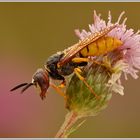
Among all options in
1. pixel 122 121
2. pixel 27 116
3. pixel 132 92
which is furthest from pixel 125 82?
pixel 27 116

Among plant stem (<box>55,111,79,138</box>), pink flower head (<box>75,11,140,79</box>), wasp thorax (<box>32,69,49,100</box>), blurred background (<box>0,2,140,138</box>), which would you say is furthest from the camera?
blurred background (<box>0,2,140,138</box>)

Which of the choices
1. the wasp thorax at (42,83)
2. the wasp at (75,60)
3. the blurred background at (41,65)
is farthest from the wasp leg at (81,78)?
the blurred background at (41,65)

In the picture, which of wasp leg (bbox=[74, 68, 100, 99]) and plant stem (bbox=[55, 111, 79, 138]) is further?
wasp leg (bbox=[74, 68, 100, 99])

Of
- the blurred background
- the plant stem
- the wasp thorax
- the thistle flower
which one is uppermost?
the wasp thorax

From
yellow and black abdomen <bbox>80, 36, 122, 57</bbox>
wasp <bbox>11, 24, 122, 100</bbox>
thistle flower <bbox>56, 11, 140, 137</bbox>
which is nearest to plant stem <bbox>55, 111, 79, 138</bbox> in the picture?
thistle flower <bbox>56, 11, 140, 137</bbox>

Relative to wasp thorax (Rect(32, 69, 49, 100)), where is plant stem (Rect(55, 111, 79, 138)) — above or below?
below

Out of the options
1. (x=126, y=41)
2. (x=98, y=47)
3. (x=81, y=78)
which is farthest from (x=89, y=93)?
(x=126, y=41)

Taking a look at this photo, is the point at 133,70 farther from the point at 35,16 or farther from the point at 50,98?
the point at 35,16

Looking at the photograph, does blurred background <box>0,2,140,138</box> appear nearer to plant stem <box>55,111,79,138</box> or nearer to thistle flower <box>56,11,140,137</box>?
thistle flower <box>56,11,140,137</box>

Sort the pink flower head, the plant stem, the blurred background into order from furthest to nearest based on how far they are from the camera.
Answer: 1. the blurred background
2. the pink flower head
3. the plant stem
